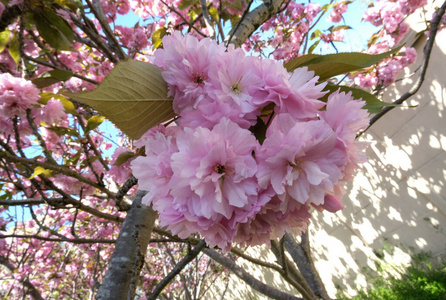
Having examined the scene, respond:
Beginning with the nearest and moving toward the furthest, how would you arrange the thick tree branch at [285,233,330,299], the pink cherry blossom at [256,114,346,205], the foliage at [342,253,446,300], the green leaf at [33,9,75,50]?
the pink cherry blossom at [256,114,346,205] → the green leaf at [33,9,75,50] → the thick tree branch at [285,233,330,299] → the foliage at [342,253,446,300]

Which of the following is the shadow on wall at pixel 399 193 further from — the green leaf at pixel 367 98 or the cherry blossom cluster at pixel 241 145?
the cherry blossom cluster at pixel 241 145

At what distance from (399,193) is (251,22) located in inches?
114

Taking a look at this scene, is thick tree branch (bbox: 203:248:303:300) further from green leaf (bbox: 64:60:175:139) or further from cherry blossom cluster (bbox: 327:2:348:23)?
cherry blossom cluster (bbox: 327:2:348:23)

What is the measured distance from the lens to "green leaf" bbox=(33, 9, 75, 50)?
123cm

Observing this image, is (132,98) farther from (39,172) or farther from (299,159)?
(39,172)

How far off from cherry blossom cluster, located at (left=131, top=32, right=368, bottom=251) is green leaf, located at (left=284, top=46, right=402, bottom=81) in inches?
2.3

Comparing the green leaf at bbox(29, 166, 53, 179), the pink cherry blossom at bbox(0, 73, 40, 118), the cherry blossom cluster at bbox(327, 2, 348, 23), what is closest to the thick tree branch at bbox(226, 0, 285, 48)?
the pink cherry blossom at bbox(0, 73, 40, 118)

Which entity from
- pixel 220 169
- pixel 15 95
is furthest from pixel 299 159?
pixel 15 95

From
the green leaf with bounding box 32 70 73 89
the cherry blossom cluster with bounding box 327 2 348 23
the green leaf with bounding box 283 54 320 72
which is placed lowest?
the green leaf with bounding box 283 54 320 72

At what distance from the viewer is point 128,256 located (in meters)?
0.96

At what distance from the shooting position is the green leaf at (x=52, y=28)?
1.23 m

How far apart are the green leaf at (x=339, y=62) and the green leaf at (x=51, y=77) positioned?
0.89m

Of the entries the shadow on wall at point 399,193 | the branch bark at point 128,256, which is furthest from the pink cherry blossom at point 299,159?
the shadow on wall at point 399,193

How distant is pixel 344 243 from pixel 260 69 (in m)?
4.05
